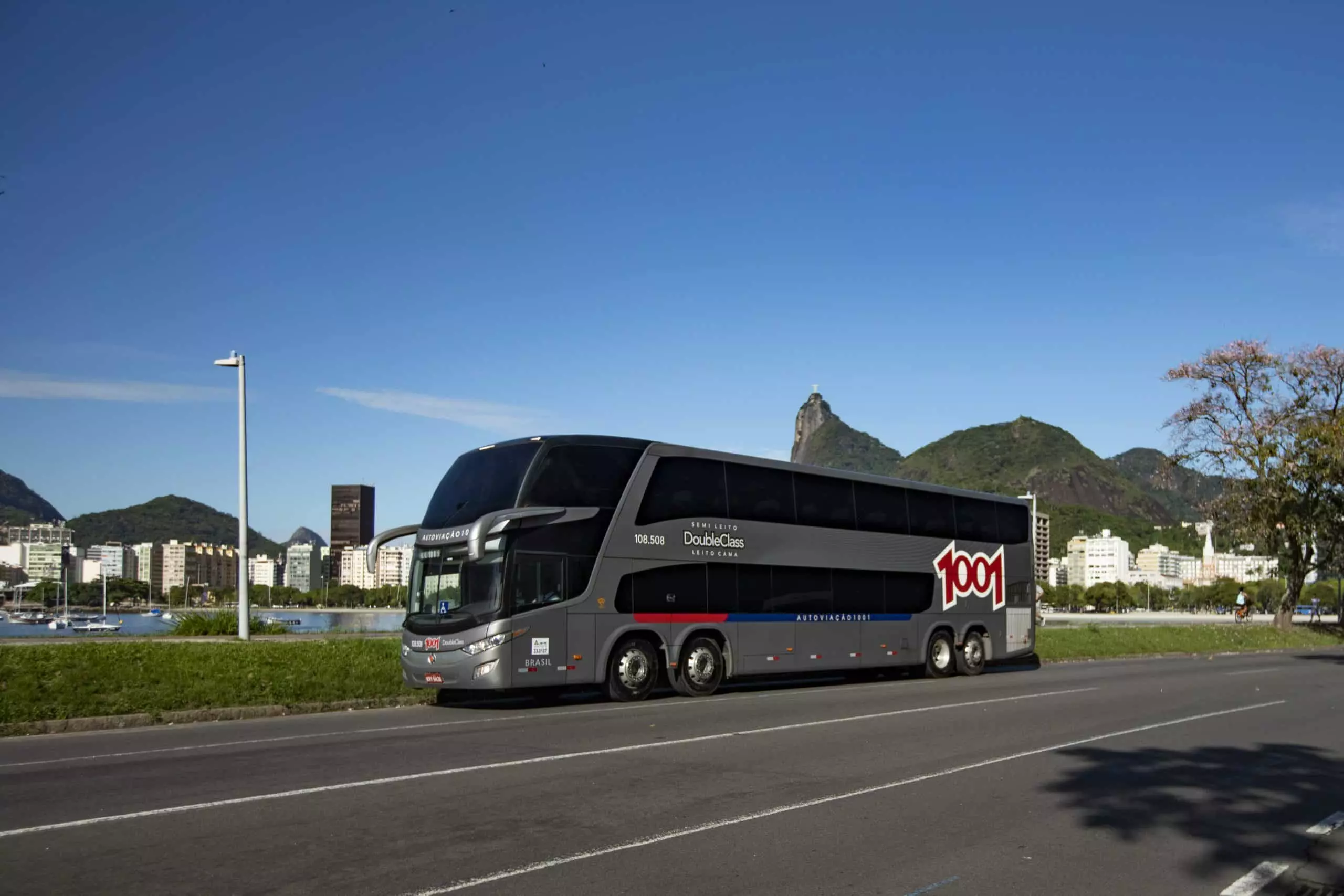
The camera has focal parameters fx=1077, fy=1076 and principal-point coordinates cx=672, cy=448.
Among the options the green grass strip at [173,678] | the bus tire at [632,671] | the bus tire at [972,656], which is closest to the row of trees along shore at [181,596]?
the bus tire at [972,656]

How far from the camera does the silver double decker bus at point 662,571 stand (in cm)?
1691

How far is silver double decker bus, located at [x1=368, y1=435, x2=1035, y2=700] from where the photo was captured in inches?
666

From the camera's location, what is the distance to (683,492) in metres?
19.5

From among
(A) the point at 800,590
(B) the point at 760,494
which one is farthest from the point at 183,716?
(A) the point at 800,590

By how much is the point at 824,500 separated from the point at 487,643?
8.42 m

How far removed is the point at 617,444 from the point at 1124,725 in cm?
904

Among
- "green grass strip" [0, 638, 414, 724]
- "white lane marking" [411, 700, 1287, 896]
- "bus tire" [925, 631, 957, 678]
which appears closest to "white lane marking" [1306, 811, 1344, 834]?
"white lane marking" [411, 700, 1287, 896]

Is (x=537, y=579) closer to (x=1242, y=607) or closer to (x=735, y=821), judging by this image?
(x=735, y=821)

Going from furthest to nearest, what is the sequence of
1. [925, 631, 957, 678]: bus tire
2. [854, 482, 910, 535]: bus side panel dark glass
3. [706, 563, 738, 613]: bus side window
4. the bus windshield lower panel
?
[925, 631, 957, 678]: bus tire → [854, 482, 910, 535]: bus side panel dark glass → [706, 563, 738, 613]: bus side window → the bus windshield lower panel

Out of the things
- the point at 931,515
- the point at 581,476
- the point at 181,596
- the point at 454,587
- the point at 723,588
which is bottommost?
the point at 181,596

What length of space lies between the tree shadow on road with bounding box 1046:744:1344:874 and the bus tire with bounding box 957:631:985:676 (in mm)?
13350

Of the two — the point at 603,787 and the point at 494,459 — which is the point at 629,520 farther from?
the point at 603,787

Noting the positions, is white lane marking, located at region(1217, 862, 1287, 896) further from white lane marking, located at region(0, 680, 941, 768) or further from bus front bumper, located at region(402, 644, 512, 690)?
bus front bumper, located at region(402, 644, 512, 690)

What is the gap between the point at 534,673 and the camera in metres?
16.9
